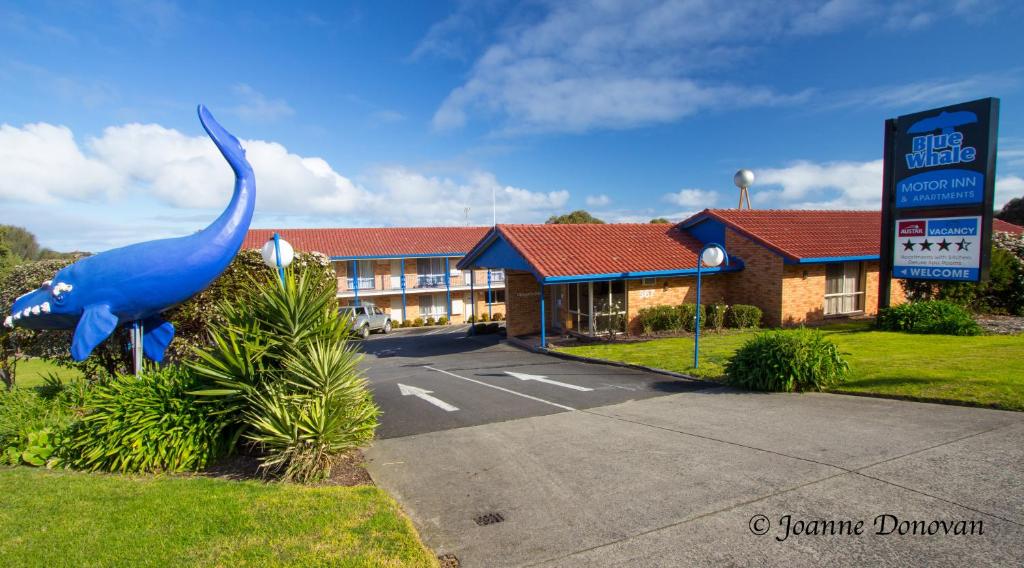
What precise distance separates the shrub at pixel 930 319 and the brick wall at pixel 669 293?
516 cm

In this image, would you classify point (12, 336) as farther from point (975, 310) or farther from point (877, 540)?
point (975, 310)

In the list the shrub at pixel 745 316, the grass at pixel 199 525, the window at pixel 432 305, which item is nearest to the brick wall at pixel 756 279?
the shrub at pixel 745 316

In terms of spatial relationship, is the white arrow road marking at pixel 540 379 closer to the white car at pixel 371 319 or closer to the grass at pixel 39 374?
the grass at pixel 39 374

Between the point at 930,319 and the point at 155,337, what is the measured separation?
18.6 m

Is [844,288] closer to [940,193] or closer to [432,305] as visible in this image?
[940,193]

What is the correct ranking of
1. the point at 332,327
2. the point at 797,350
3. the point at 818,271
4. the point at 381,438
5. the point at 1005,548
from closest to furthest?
the point at 1005,548, the point at 332,327, the point at 381,438, the point at 797,350, the point at 818,271

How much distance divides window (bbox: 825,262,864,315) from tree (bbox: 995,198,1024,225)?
127 feet

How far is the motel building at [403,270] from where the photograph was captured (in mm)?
37125

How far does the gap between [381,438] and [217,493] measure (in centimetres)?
264

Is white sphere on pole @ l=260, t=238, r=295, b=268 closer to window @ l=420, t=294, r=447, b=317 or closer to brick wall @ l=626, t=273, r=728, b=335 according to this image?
brick wall @ l=626, t=273, r=728, b=335

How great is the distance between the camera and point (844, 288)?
2016cm

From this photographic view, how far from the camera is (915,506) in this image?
472 cm

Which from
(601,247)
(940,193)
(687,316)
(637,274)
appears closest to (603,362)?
(637,274)

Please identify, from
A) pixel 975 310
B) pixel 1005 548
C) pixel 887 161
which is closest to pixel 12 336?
pixel 1005 548
